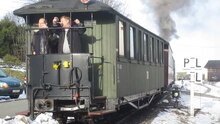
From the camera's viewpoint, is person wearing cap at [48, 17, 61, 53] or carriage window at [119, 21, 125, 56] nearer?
person wearing cap at [48, 17, 61, 53]

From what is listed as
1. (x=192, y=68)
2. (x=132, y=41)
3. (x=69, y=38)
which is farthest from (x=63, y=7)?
(x=192, y=68)

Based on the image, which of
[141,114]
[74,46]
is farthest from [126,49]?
[141,114]

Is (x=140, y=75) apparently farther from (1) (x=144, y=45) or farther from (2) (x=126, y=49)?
(2) (x=126, y=49)

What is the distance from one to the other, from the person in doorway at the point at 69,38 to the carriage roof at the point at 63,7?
12.4 inches

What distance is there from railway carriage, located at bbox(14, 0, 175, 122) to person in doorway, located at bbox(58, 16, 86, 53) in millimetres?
210

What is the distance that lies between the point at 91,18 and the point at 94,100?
196 cm

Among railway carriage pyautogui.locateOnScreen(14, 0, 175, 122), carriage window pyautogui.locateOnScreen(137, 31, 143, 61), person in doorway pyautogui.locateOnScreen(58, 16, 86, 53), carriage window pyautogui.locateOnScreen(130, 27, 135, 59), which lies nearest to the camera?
railway carriage pyautogui.locateOnScreen(14, 0, 175, 122)

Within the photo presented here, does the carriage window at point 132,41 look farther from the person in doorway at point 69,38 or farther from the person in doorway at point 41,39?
the person in doorway at point 41,39

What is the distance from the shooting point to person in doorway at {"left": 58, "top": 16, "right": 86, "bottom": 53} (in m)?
10.0

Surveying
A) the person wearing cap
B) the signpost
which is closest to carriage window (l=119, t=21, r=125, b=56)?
the person wearing cap

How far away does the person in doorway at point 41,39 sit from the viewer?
10.1m

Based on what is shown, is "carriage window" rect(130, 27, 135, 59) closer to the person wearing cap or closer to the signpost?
the person wearing cap

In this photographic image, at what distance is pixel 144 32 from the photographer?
14.1 metres

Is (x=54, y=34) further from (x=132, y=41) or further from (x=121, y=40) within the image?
(x=132, y=41)
